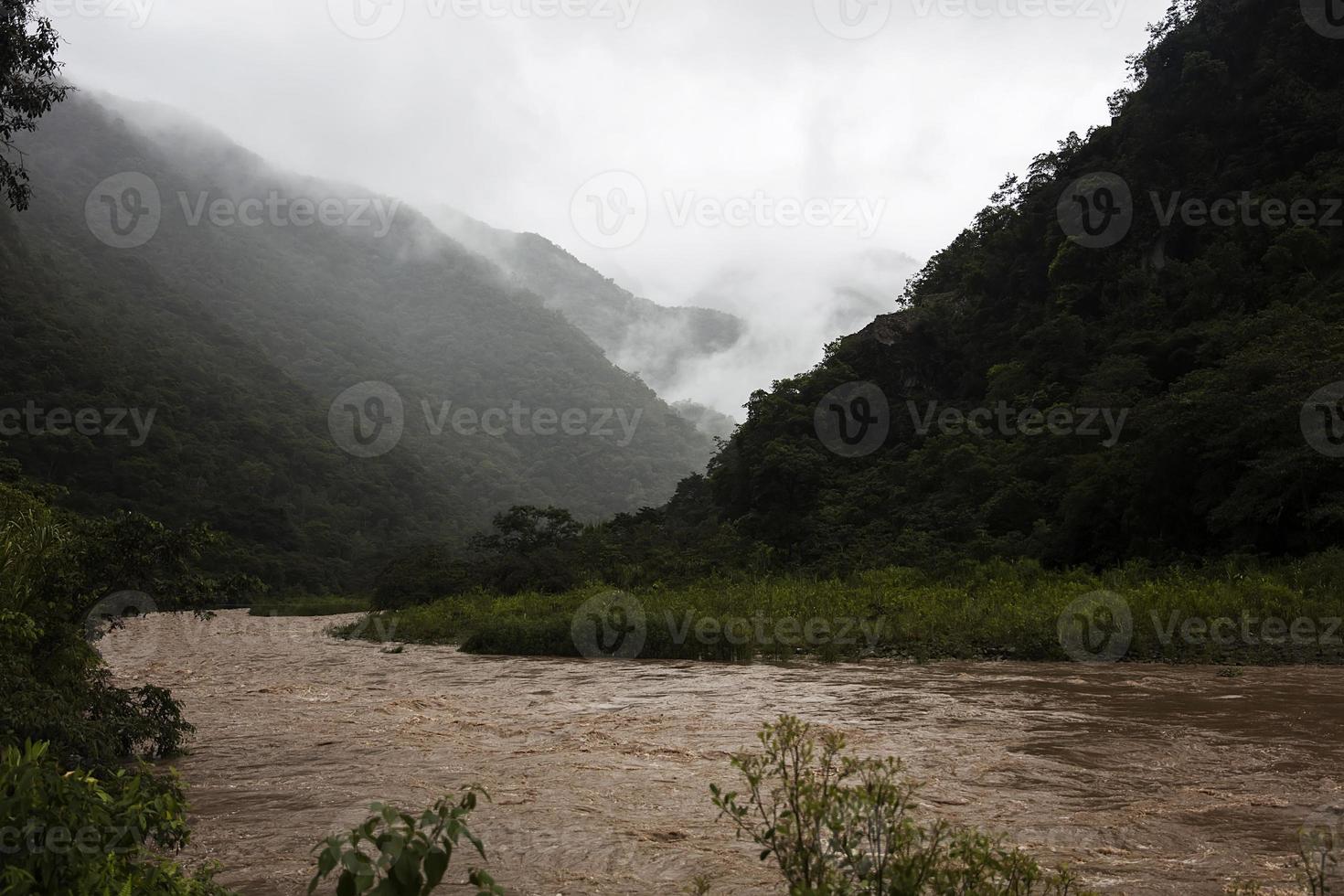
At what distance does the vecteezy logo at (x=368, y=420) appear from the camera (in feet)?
233

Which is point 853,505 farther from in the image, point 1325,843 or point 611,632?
point 1325,843

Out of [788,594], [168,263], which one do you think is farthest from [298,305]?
[788,594]

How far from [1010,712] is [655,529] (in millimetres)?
25627

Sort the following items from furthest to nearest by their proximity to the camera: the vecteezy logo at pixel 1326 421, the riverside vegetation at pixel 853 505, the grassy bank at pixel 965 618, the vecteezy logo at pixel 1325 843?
the vecteezy logo at pixel 1326 421 → the grassy bank at pixel 965 618 → the vecteezy logo at pixel 1325 843 → the riverside vegetation at pixel 853 505

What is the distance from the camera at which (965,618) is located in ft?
53.6

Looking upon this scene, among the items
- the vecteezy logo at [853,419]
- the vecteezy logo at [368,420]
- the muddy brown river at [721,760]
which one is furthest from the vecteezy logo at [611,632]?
the vecteezy logo at [368,420]

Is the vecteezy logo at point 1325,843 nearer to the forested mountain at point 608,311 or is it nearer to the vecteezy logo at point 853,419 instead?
the vecteezy logo at point 853,419

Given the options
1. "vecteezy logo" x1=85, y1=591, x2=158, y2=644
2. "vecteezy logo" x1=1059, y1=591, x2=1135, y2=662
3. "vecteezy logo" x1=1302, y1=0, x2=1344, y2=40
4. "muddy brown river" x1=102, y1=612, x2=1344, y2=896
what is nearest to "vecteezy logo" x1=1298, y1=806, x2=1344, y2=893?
"muddy brown river" x1=102, y1=612, x2=1344, y2=896

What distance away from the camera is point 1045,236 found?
123 feet

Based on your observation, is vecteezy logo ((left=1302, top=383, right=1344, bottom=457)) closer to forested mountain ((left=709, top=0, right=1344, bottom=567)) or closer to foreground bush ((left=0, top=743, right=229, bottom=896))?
forested mountain ((left=709, top=0, right=1344, bottom=567))

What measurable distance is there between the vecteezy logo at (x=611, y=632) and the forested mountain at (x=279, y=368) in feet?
48.7

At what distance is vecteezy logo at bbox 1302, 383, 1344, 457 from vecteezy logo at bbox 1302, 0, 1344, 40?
23429mm

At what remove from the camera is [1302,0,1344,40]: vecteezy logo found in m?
32.5

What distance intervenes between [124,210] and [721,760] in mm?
110958
